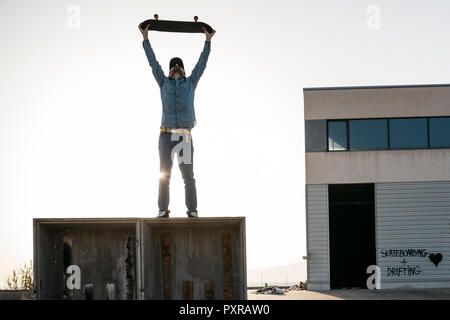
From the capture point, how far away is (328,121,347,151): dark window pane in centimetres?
2589

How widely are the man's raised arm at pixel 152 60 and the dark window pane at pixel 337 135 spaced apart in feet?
60.3

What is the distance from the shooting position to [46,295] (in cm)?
673

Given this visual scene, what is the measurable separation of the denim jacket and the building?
59.6 ft

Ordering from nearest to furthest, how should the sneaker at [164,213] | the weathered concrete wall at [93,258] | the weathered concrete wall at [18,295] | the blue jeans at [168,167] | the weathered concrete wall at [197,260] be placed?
the weathered concrete wall at [18,295] → the weathered concrete wall at [93,258] → the weathered concrete wall at [197,260] → the sneaker at [164,213] → the blue jeans at [168,167]

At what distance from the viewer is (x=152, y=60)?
8.16m

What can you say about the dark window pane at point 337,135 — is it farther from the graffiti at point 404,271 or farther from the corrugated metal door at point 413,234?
the graffiti at point 404,271

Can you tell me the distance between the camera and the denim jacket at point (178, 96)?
768 cm

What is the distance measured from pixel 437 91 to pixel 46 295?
22003 mm

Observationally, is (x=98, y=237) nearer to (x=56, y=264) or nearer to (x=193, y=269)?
(x=56, y=264)

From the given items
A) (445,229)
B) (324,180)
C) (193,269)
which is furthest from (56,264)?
(445,229)

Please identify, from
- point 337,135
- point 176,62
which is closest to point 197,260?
point 176,62

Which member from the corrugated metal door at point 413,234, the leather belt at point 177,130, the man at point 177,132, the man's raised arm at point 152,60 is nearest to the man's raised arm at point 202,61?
the man at point 177,132

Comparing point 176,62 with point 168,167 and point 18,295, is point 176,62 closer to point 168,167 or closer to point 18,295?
point 168,167

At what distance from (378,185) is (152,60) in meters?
19.1
